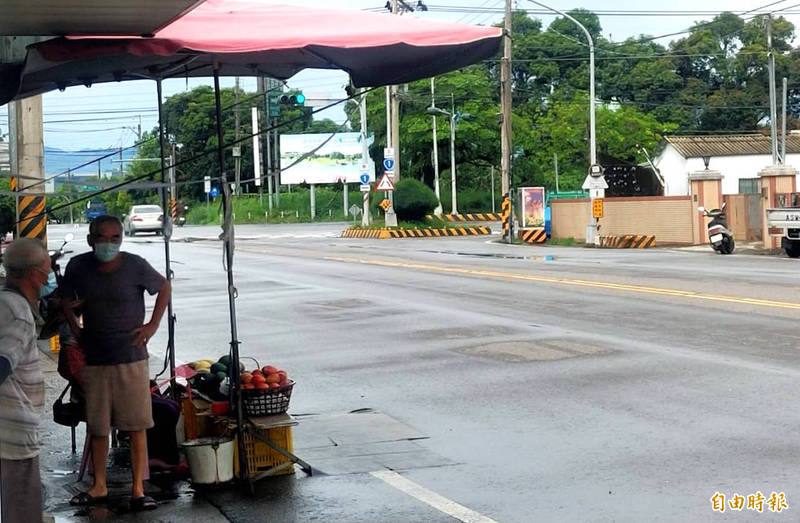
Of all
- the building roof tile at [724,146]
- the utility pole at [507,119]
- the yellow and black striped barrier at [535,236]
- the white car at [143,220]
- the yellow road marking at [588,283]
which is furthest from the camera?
the building roof tile at [724,146]

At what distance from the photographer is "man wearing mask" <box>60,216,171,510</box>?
6867mm

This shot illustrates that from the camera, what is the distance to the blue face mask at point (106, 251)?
6.92m

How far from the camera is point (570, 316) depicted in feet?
52.1

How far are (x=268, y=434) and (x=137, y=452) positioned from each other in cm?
96

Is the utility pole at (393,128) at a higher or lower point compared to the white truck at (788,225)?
higher

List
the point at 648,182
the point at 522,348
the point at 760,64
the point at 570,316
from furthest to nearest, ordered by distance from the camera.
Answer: the point at 760,64, the point at 648,182, the point at 570,316, the point at 522,348

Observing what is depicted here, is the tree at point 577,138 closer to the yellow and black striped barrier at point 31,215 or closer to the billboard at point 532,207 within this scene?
the billboard at point 532,207

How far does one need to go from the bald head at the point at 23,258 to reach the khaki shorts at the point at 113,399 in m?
1.26

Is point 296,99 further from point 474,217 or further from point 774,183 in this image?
point 474,217

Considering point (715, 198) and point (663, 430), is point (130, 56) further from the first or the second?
point (715, 198)

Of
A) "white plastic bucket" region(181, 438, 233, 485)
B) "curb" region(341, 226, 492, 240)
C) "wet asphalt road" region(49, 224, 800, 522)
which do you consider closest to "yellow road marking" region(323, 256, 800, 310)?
"wet asphalt road" region(49, 224, 800, 522)

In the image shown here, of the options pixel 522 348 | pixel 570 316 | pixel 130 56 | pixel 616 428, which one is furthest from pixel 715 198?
pixel 130 56

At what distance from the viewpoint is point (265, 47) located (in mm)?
6914

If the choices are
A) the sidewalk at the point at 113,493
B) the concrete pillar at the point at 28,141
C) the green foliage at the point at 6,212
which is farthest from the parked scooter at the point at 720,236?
the sidewalk at the point at 113,493
